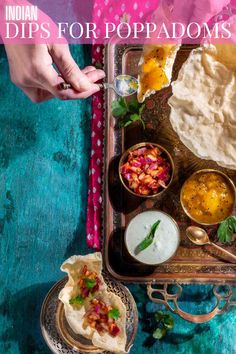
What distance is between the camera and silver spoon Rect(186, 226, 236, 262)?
105 inches

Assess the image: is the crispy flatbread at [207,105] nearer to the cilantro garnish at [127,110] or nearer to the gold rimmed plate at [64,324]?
the cilantro garnish at [127,110]

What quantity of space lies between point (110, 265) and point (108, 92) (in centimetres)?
95

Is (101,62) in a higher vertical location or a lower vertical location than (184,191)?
higher

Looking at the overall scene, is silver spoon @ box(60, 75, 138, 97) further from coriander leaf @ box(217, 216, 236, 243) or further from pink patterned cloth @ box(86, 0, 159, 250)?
coriander leaf @ box(217, 216, 236, 243)

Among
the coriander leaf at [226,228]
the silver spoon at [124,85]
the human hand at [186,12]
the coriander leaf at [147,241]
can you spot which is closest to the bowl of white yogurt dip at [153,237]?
the coriander leaf at [147,241]

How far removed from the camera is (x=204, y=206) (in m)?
2.63

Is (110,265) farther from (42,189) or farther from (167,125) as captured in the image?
(167,125)

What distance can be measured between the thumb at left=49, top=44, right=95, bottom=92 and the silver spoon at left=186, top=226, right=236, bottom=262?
92cm

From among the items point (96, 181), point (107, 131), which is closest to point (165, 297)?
point (96, 181)

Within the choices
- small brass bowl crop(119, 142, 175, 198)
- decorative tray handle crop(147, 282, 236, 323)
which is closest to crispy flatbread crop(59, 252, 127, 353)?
decorative tray handle crop(147, 282, 236, 323)

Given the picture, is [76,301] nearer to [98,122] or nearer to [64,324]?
[64,324]

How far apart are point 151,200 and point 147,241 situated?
258 mm

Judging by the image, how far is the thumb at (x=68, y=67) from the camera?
2.44m

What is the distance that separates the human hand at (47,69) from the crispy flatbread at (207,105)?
0.50m
